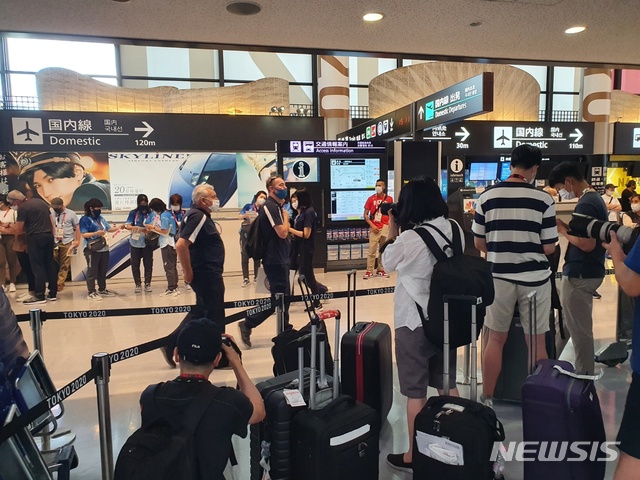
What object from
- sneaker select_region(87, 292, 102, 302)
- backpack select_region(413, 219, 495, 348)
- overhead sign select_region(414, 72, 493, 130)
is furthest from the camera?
sneaker select_region(87, 292, 102, 302)

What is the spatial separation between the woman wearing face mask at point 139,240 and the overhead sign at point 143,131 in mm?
2204

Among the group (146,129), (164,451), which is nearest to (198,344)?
(164,451)

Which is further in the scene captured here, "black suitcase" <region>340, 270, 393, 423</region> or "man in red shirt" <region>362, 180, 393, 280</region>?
"man in red shirt" <region>362, 180, 393, 280</region>

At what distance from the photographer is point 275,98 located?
35.9ft

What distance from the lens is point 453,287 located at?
228 centimetres

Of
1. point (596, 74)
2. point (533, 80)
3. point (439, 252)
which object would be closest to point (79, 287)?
point (439, 252)

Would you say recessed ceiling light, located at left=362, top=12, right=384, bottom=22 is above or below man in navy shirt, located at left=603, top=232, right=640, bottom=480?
above

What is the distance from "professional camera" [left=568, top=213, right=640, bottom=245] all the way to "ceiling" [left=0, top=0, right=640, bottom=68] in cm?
205

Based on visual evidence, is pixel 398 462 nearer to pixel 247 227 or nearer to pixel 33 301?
pixel 247 227

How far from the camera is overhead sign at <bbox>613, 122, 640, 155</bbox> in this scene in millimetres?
12602

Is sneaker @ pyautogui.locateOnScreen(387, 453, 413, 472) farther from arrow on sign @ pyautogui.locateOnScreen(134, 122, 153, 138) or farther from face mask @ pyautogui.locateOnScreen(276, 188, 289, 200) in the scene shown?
arrow on sign @ pyautogui.locateOnScreen(134, 122, 153, 138)

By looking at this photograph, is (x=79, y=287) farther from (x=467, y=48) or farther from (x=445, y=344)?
(x=445, y=344)

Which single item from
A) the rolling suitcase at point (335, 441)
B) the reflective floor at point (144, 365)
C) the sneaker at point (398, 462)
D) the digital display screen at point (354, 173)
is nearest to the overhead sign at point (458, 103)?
the digital display screen at point (354, 173)

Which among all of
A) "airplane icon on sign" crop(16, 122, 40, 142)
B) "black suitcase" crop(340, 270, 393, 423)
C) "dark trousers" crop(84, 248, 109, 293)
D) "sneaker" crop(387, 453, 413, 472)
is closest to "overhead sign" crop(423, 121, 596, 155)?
"dark trousers" crop(84, 248, 109, 293)
